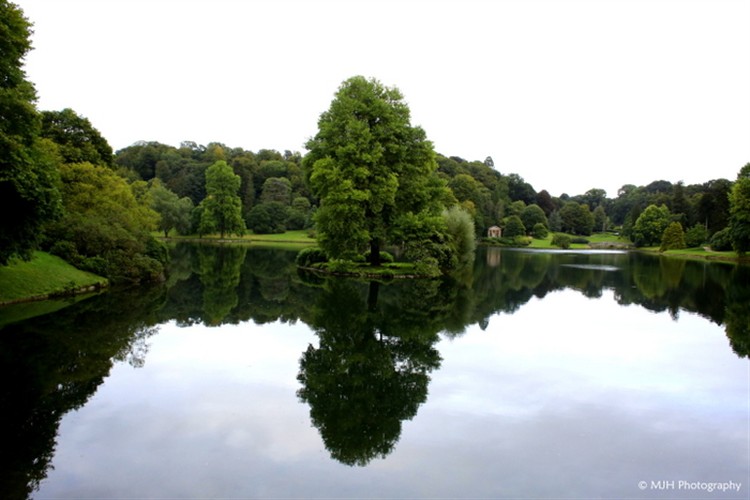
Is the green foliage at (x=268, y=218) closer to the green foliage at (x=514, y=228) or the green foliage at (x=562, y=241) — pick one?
the green foliage at (x=514, y=228)

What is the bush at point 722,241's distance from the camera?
6266cm

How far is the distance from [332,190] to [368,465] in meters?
25.2

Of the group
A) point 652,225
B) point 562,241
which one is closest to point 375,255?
point 562,241

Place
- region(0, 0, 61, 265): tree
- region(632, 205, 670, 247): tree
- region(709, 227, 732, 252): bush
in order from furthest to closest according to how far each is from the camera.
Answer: region(632, 205, 670, 247): tree < region(709, 227, 732, 252): bush < region(0, 0, 61, 265): tree

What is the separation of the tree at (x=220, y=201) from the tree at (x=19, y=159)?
189ft

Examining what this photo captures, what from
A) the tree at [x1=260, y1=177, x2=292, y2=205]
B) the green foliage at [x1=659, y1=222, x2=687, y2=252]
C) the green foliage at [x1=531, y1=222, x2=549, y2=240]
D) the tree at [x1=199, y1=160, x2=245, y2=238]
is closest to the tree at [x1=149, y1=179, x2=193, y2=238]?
the tree at [x1=199, y1=160, x2=245, y2=238]

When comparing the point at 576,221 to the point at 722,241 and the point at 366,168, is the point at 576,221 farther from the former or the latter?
the point at 366,168

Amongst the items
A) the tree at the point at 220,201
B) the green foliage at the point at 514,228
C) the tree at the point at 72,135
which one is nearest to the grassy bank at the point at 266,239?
the tree at the point at 220,201

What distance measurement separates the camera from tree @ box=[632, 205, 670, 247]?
8656 centimetres

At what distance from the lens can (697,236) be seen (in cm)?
7425

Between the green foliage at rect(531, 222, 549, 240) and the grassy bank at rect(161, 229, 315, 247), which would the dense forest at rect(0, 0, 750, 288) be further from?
the green foliage at rect(531, 222, 549, 240)

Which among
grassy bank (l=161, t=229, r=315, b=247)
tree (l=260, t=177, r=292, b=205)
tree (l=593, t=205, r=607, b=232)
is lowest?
grassy bank (l=161, t=229, r=315, b=247)

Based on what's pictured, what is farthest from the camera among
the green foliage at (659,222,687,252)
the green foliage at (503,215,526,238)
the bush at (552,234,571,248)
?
the green foliage at (503,215,526,238)

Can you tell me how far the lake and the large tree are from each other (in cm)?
1301
